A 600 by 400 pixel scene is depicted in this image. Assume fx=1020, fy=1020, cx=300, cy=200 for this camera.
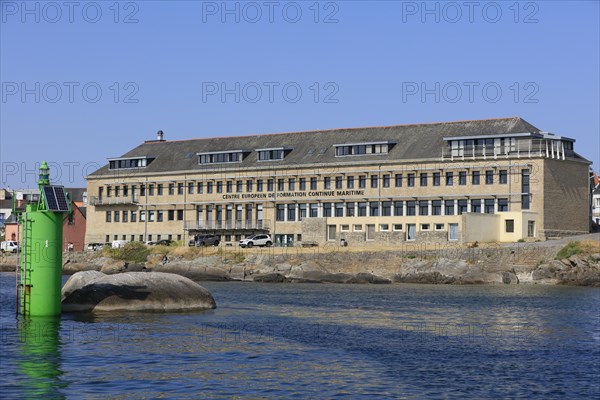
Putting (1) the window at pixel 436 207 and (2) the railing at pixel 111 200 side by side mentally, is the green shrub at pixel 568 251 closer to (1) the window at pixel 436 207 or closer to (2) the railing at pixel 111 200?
(1) the window at pixel 436 207

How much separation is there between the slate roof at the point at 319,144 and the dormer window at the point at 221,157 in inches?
26.6

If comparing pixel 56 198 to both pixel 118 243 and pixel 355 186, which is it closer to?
pixel 355 186

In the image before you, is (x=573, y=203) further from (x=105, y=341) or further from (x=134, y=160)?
(x=105, y=341)

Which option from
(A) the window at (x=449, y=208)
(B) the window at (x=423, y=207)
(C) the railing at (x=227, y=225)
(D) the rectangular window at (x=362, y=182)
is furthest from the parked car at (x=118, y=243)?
(A) the window at (x=449, y=208)

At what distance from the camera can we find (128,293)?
39500mm

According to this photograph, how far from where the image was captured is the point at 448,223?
92875mm

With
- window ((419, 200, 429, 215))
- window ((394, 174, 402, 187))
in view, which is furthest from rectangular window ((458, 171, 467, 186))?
window ((394, 174, 402, 187))

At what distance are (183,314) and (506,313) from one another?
15118 mm

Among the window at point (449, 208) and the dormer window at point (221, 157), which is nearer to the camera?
the window at point (449, 208)

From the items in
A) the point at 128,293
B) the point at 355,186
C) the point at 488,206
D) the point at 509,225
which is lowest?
the point at 128,293

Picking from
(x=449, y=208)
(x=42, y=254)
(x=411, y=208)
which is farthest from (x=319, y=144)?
(x=42, y=254)

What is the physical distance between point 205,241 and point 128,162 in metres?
19.5

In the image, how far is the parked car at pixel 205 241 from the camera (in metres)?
106

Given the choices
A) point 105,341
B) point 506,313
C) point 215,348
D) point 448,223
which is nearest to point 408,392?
point 215,348
